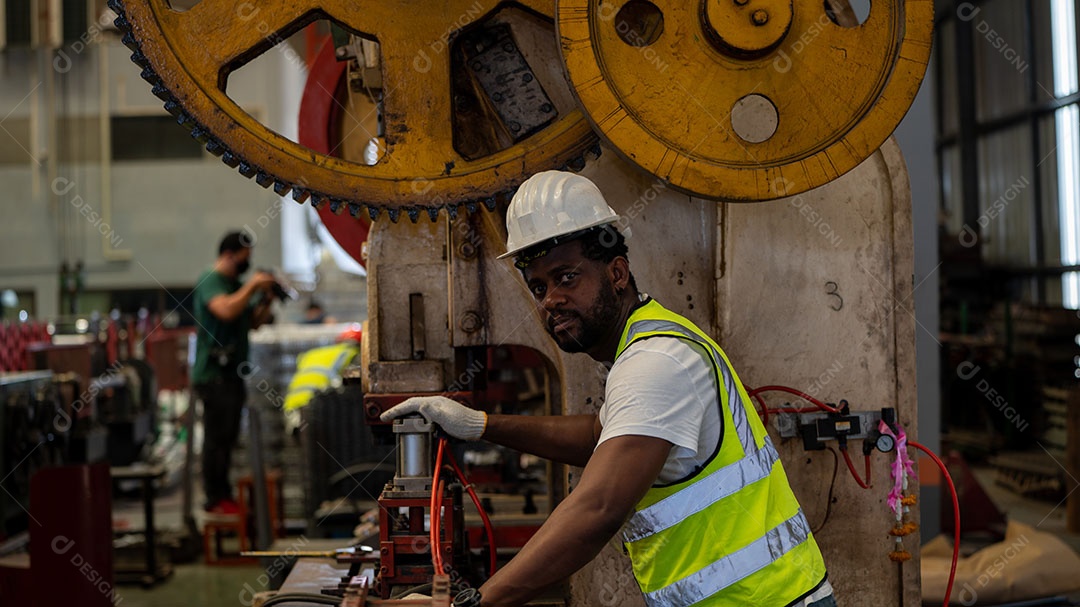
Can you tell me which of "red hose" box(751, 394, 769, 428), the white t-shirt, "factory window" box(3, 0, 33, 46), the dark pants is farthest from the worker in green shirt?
"factory window" box(3, 0, 33, 46)

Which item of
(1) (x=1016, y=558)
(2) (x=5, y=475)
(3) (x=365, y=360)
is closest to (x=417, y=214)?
(3) (x=365, y=360)

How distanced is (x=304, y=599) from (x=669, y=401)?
886mm

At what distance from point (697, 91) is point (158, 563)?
4.58 m

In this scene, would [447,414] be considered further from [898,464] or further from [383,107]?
[898,464]

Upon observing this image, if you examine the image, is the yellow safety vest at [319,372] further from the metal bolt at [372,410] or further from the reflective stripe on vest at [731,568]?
the reflective stripe on vest at [731,568]

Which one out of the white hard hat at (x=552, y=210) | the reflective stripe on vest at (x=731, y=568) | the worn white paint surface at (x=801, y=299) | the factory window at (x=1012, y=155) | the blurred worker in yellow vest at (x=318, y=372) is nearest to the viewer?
the reflective stripe on vest at (x=731, y=568)

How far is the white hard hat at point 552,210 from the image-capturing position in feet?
5.78

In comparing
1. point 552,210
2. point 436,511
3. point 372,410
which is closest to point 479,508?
point 436,511

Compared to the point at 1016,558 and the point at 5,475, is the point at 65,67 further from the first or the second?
the point at 1016,558

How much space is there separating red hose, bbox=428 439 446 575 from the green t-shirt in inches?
155

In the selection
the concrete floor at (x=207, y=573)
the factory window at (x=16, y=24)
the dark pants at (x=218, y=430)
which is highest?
the factory window at (x=16, y=24)

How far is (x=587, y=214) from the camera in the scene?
178 centimetres

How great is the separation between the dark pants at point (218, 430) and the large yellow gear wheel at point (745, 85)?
4358 mm

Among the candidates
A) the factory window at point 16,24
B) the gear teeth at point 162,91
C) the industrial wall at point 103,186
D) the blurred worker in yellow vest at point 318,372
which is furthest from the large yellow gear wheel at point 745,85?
the factory window at point 16,24
